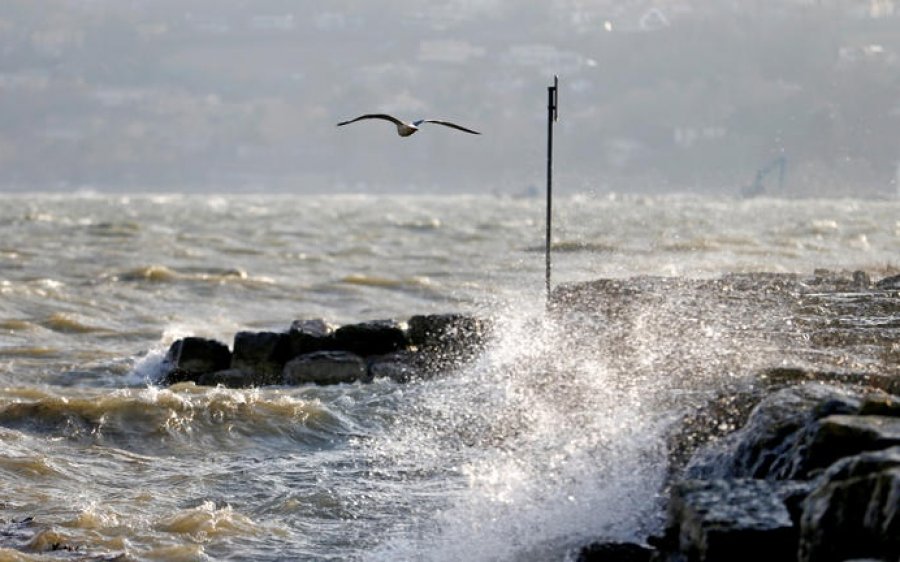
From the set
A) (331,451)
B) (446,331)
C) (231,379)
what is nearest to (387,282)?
(446,331)

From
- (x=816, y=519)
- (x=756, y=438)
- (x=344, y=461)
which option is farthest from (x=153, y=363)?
(x=816, y=519)

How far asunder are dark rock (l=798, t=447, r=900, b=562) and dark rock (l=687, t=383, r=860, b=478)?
3.04ft

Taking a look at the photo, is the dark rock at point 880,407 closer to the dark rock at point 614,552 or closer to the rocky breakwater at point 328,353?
the dark rock at point 614,552

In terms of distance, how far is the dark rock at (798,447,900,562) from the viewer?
214 inches

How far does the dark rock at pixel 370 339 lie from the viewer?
51.1 feet

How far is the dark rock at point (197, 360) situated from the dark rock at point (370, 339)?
1.42 meters

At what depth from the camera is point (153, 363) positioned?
1638cm

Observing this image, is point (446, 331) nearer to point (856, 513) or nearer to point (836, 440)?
point (836, 440)

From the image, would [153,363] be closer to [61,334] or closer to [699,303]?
[61,334]

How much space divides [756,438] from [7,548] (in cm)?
485

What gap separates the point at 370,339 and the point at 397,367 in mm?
917

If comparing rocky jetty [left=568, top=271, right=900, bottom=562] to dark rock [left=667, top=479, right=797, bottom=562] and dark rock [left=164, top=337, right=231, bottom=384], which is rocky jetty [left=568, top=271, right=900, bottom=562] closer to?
dark rock [left=667, top=479, right=797, bottom=562]

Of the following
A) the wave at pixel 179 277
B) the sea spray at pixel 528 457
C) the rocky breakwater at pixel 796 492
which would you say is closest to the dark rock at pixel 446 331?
the sea spray at pixel 528 457

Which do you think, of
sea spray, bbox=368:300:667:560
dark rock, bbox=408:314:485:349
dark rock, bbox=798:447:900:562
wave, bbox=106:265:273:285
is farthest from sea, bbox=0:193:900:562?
wave, bbox=106:265:273:285
